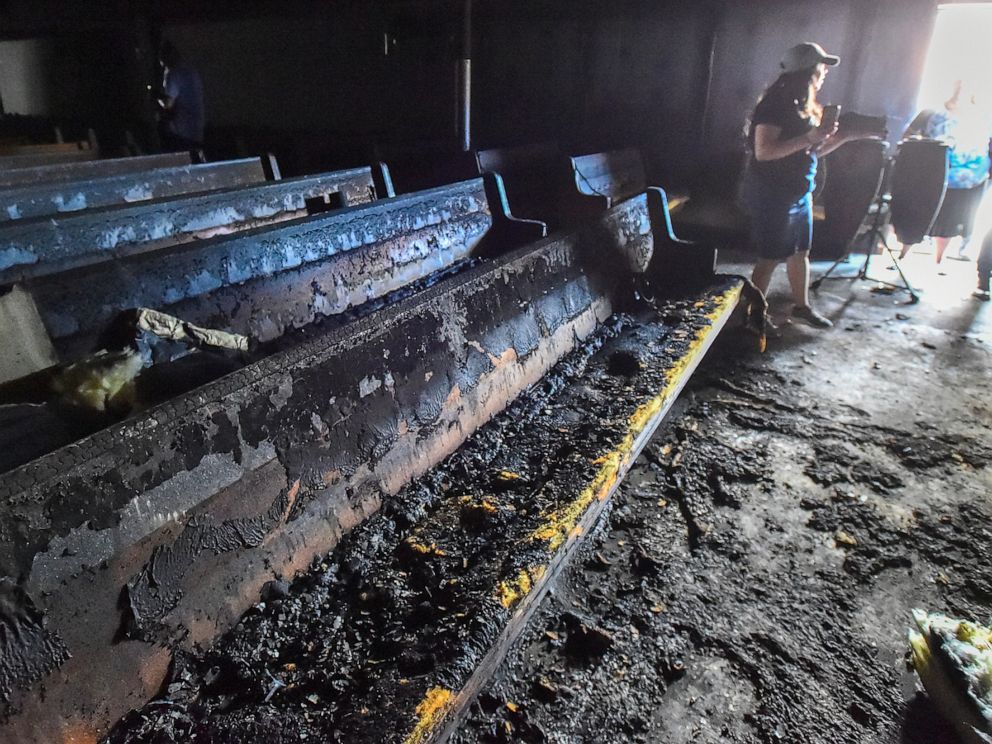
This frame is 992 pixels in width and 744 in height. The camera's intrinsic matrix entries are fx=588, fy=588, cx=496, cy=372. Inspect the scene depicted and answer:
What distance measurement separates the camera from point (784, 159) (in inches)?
150

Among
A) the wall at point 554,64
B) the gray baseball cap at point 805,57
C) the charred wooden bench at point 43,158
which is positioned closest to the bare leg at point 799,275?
the gray baseball cap at point 805,57

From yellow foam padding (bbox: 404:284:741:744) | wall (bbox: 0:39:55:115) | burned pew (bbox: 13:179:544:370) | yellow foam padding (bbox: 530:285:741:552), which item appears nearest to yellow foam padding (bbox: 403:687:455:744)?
yellow foam padding (bbox: 404:284:741:744)

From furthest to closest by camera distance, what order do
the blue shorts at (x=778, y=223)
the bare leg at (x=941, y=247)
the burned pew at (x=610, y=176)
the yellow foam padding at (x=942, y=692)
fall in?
the bare leg at (x=941, y=247), the burned pew at (x=610, y=176), the blue shorts at (x=778, y=223), the yellow foam padding at (x=942, y=692)

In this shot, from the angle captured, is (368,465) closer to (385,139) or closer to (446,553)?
(446,553)

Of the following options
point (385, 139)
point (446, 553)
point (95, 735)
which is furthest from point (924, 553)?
point (385, 139)

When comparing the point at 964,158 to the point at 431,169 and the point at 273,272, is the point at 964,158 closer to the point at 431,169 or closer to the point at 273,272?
the point at 431,169

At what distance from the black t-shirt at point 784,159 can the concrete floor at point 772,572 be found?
1.27 metres

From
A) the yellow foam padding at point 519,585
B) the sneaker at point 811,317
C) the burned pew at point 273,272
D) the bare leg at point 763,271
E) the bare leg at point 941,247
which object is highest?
the burned pew at point 273,272

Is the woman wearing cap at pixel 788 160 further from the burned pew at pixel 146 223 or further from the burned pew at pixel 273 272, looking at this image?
the burned pew at pixel 146 223

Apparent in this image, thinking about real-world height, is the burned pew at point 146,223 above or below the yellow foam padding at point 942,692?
above

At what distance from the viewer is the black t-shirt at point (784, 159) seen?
12.1 feet

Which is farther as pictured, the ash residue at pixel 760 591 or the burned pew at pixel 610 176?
the burned pew at pixel 610 176

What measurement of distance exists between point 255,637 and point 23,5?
41.7 ft

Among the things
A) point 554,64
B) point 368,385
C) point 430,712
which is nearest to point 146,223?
point 368,385
